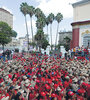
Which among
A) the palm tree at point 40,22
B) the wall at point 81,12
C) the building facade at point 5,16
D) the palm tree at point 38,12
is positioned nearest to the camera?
the wall at point 81,12

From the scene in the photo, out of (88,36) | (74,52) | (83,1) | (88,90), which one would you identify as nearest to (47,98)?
(88,90)

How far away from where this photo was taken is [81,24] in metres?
21.2

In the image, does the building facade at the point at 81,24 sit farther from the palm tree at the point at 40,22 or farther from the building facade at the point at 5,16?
the building facade at the point at 5,16

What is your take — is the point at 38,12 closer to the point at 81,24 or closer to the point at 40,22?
the point at 40,22

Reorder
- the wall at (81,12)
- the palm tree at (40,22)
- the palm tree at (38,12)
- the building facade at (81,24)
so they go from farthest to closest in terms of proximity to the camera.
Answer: the palm tree at (38,12) < the palm tree at (40,22) < the wall at (81,12) < the building facade at (81,24)

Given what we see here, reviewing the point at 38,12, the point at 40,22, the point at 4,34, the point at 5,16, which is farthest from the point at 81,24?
the point at 5,16

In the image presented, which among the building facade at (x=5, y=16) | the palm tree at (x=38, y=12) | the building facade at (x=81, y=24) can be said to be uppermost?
the building facade at (x=5, y=16)

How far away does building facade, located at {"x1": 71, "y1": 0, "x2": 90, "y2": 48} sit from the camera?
2067cm

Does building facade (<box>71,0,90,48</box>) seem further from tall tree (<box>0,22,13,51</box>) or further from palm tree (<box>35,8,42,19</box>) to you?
tall tree (<box>0,22,13,51</box>)

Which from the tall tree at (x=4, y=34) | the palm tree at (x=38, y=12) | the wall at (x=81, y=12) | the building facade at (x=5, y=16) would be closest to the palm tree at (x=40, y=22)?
the palm tree at (x=38, y=12)

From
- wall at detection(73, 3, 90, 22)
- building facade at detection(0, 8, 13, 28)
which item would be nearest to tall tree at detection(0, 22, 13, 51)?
wall at detection(73, 3, 90, 22)

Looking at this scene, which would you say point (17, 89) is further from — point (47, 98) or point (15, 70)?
point (15, 70)

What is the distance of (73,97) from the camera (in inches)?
150

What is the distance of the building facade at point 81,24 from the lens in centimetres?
2067
